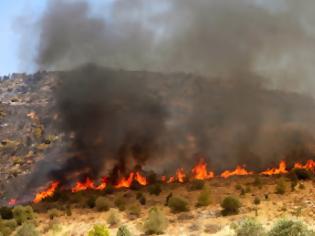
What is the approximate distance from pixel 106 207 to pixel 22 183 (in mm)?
23692

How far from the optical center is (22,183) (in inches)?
2245

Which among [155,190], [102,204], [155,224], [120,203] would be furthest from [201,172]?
[155,224]

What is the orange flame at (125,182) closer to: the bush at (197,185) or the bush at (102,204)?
the bush at (197,185)

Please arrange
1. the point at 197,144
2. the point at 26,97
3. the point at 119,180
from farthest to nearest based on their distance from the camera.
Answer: the point at 26,97 → the point at 197,144 → the point at 119,180

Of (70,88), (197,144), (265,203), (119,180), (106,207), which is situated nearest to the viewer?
(265,203)

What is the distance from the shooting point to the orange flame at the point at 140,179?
45128 millimetres

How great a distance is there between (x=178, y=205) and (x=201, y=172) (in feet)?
45.6

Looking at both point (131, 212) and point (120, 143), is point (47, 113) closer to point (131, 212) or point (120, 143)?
point (120, 143)

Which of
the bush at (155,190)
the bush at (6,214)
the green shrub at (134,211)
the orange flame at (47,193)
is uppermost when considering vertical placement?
the orange flame at (47,193)

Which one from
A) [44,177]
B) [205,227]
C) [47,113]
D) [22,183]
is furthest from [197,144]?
[47,113]

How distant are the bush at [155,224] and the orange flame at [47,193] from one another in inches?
646

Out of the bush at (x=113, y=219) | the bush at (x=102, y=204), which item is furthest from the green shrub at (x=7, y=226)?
the bush at (x=113, y=219)

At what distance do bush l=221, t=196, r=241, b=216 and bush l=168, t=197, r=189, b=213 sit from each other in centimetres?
291

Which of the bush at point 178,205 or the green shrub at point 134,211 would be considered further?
the green shrub at point 134,211
